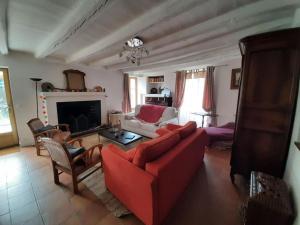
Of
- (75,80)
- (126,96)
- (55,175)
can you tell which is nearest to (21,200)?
(55,175)

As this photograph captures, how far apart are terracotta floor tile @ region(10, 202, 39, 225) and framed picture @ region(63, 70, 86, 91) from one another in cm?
323

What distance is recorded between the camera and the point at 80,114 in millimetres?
4441

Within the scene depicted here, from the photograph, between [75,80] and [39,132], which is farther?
[75,80]

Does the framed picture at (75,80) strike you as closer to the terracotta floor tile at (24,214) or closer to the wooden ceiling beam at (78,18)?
the wooden ceiling beam at (78,18)

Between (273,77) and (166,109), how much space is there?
2.96 metres

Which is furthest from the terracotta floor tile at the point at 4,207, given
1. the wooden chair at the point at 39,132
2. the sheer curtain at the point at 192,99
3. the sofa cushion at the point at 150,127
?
the sheer curtain at the point at 192,99

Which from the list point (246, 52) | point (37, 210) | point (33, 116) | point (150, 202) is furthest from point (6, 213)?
point (246, 52)

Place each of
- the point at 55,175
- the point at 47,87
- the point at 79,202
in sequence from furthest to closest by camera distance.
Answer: the point at 47,87, the point at 55,175, the point at 79,202

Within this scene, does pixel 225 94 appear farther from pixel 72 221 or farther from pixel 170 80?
pixel 72 221

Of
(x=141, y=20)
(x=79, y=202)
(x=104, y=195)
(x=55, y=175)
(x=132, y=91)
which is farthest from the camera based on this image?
(x=132, y=91)

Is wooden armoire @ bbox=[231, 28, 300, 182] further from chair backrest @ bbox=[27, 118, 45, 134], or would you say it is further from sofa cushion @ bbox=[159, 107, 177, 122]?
chair backrest @ bbox=[27, 118, 45, 134]

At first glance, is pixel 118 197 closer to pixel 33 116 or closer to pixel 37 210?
pixel 37 210

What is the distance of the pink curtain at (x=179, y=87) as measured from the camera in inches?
208

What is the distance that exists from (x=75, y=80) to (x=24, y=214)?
359 cm
